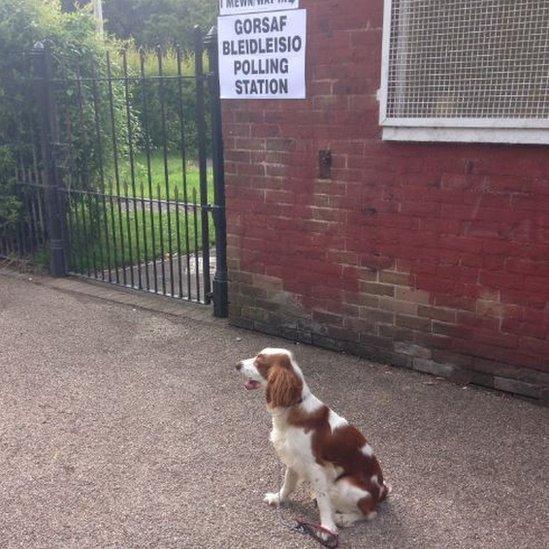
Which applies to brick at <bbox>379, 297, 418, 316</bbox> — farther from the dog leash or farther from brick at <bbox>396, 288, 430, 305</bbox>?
the dog leash

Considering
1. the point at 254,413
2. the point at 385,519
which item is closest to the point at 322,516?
the point at 385,519

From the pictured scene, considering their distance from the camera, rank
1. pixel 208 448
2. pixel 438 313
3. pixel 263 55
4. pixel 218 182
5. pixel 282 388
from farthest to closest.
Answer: pixel 218 182
pixel 263 55
pixel 438 313
pixel 208 448
pixel 282 388

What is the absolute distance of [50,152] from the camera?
7.06 meters

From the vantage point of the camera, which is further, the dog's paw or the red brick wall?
the red brick wall

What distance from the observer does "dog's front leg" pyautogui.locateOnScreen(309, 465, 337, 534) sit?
9.71 ft

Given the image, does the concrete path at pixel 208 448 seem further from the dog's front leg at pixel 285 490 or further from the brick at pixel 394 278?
the brick at pixel 394 278

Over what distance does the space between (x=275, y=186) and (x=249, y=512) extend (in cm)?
276

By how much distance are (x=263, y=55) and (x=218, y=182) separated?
1232 millimetres

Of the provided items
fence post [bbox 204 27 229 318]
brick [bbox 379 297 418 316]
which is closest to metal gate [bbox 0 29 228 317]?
→ fence post [bbox 204 27 229 318]

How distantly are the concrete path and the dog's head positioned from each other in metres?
0.69

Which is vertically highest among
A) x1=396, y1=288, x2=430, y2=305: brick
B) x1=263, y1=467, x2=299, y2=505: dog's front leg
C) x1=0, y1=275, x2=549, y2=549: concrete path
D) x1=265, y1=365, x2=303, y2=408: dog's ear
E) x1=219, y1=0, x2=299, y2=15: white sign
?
x1=219, y1=0, x2=299, y2=15: white sign

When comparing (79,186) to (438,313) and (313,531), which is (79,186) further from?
(313,531)

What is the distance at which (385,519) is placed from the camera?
315 centimetres

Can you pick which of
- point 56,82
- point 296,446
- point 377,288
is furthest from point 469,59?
point 56,82
